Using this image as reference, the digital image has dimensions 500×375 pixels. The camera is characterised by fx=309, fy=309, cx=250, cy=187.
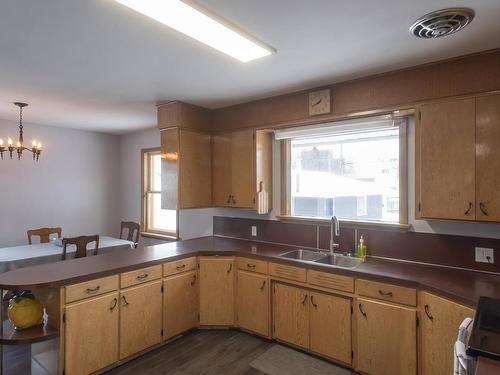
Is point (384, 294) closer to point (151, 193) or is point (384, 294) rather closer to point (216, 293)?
point (216, 293)

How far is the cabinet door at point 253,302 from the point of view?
9.59 ft

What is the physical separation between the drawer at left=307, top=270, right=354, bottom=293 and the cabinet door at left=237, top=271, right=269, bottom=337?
0.48 m

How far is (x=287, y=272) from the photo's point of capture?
2.77 m

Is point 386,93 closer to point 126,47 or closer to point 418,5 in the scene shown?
point 418,5

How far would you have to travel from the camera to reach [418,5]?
63.7 inches

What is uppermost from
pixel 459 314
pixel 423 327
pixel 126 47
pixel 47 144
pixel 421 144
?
pixel 126 47

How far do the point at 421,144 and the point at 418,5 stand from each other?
1.06 m

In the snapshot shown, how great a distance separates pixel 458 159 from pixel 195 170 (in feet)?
8.27

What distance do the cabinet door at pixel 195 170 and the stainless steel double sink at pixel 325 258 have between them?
48.2 inches

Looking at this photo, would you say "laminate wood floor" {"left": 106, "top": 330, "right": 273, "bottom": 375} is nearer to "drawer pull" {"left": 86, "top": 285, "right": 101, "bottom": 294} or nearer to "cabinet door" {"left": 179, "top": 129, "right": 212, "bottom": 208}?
"drawer pull" {"left": 86, "top": 285, "right": 101, "bottom": 294}

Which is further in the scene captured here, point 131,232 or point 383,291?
point 131,232

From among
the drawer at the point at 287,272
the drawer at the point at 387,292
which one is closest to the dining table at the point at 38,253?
the drawer at the point at 287,272

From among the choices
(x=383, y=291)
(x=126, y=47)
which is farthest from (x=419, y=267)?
(x=126, y=47)

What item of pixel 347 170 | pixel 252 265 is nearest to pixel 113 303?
pixel 252 265
